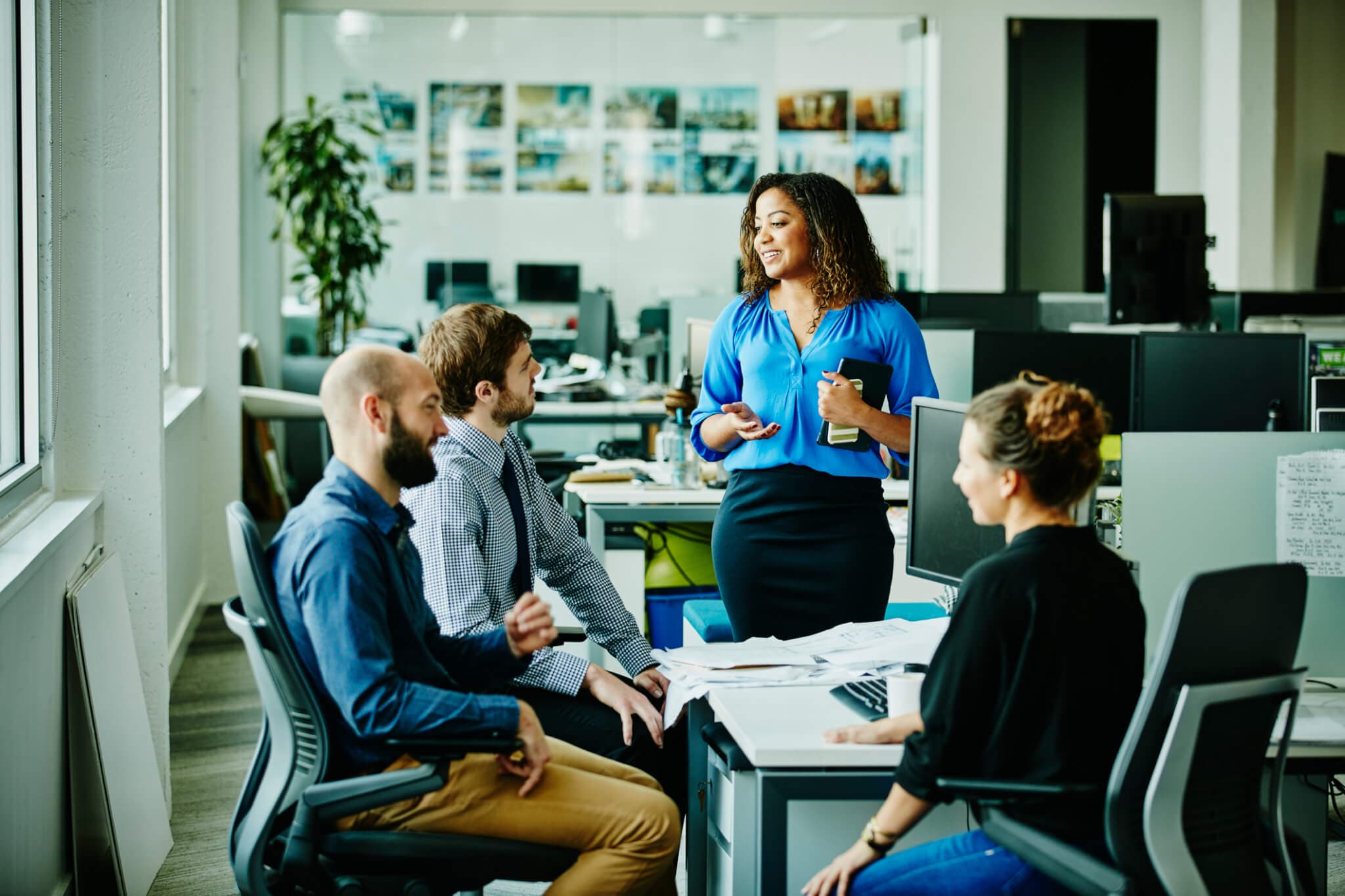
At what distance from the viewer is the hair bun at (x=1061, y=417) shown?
5.92 feet

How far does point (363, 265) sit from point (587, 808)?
6.74 meters

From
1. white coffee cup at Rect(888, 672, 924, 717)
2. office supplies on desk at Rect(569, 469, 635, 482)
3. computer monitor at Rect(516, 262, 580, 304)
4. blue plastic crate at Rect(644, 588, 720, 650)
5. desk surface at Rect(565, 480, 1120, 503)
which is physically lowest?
blue plastic crate at Rect(644, 588, 720, 650)

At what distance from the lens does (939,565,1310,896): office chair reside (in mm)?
1671

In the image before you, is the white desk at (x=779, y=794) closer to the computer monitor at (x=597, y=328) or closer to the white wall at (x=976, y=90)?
the computer monitor at (x=597, y=328)

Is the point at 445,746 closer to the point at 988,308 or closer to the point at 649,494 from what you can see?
the point at 649,494

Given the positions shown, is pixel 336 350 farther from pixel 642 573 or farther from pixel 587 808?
pixel 587 808

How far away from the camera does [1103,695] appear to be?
69.4 inches

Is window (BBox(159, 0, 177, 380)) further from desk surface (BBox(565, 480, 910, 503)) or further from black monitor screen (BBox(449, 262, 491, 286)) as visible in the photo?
black monitor screen (BBox(449, 262, 491, 286))

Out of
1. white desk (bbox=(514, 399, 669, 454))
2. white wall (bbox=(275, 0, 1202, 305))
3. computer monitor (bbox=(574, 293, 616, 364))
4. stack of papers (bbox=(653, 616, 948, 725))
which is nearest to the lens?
stack of papers (bbox=(653, 616, 948, 725))

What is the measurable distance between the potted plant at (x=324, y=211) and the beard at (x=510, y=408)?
5700 millimetres

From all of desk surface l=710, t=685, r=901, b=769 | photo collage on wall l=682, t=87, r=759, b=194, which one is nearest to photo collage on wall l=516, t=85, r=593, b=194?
photo collage on wall l=682, t=87, r=759, b=194

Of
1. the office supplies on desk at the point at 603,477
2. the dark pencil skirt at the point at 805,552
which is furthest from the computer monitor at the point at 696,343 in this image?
the dark pencil skirt at the point at 805,552

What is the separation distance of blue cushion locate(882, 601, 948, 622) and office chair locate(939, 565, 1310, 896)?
1055mm

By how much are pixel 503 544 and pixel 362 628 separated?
2.02 ft
